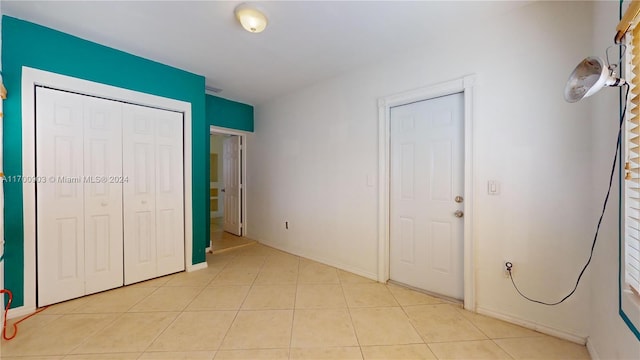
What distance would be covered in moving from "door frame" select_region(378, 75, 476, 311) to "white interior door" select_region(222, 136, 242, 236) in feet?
9.55

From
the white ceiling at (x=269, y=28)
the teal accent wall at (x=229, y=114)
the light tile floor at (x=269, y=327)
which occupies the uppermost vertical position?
the white ceiling at (x=269, y=28)

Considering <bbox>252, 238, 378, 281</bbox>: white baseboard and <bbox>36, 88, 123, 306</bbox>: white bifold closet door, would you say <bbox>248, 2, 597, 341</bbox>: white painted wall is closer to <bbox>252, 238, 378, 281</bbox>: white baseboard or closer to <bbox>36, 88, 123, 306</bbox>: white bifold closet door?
<bbox>252, 238, 378, 281</bbox>: white baseboard

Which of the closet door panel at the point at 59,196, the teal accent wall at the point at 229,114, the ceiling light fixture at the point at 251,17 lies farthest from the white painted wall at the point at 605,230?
the teal accent wall at the point at 229,114

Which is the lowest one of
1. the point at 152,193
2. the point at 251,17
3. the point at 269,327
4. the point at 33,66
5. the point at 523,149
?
the point at 269,327

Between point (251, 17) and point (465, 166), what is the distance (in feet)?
7.16

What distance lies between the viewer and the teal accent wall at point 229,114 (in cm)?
382

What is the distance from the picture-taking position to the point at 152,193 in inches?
108

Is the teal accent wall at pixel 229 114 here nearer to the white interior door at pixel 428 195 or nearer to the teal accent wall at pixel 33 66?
the teal accent wall at pixel 33 66

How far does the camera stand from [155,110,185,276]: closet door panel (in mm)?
2787

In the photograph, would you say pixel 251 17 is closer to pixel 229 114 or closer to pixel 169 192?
pixel 169 192

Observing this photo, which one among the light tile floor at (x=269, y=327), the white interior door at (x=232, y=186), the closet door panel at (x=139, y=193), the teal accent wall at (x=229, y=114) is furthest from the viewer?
the white interior door at (x=232, y=186)

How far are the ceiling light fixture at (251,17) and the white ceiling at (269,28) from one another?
7cm

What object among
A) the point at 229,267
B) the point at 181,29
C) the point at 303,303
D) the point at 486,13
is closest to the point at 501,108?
the point at 486,13

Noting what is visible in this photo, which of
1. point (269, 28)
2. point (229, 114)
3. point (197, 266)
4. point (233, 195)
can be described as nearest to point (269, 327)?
point (197, 266)
